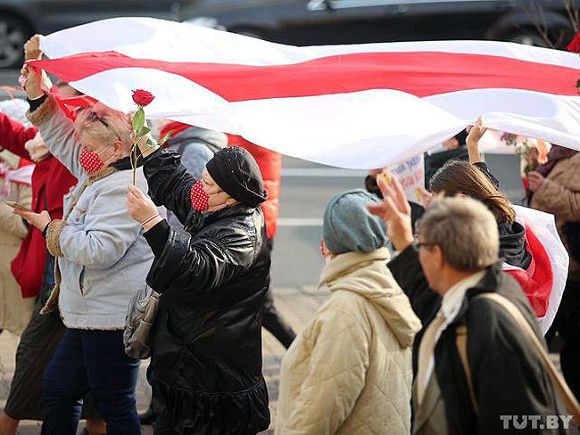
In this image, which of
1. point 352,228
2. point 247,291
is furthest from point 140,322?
point 352,228

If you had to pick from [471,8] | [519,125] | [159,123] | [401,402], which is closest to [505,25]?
[471,8]

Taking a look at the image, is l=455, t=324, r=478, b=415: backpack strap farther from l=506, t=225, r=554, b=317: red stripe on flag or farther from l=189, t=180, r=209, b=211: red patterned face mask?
l=189, t=180, r=209, b=211: red patterned face mask

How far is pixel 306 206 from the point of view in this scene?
465 inches

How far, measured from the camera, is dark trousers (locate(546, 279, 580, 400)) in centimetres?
586

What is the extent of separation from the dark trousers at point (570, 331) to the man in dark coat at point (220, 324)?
1715 millimetres

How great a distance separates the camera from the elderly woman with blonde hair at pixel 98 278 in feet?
17.1

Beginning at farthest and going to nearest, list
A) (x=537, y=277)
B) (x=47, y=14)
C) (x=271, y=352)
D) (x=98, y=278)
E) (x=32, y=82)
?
(x=47, y=14) < (x=271, y=352) < (x=32, y=82) < (x=98, y=278) < (x=537, y=277)

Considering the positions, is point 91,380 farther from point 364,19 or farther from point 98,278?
point 364,19

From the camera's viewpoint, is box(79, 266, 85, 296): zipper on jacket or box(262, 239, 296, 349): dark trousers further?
box(262, 239, 296, 349): dark trousers

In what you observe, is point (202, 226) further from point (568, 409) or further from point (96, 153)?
point (568, 409)

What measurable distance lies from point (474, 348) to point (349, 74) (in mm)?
2523

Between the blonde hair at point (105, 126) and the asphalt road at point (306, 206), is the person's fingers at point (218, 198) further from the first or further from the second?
the asphalt road at point (306, 206)

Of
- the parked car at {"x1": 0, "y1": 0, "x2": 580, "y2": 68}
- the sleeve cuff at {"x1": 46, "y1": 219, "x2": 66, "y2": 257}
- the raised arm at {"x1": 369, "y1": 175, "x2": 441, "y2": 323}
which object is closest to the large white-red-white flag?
the sleeve cuff at {"x1": 46, "y1": 219, "x2": 66, "y2": 257}

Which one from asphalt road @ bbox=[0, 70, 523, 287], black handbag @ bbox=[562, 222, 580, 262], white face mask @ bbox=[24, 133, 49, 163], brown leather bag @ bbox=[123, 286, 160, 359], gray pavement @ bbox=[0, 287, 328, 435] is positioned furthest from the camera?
asphalt road @ bbox=[0, 70, 523, 287]
